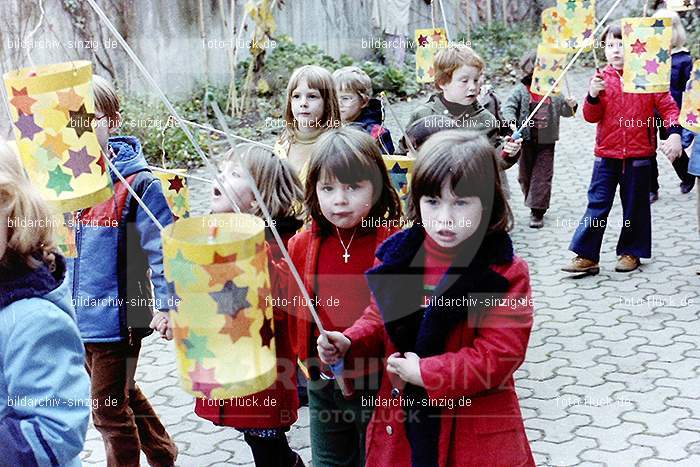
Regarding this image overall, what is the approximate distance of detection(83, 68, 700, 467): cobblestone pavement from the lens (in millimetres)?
4602

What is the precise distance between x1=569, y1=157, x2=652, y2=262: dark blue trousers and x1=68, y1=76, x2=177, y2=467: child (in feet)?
12.0

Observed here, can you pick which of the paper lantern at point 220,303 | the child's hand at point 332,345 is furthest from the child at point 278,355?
the paper lantern at point 220,303

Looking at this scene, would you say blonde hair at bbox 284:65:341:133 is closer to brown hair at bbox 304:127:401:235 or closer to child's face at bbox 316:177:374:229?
brown hair at bbox 304:127:401:235

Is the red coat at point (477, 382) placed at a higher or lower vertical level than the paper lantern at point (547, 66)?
lower

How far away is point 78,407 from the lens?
237cm

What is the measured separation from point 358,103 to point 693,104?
1912mm

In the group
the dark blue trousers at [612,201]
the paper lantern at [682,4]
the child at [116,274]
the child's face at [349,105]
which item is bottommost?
the dark blue trousers at [612,201]

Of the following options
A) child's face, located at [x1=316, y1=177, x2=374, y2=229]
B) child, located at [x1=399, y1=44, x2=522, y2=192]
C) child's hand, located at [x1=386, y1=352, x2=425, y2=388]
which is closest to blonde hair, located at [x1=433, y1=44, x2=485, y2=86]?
child, located at [x1=399, y1=44, x2=522, y2=192]

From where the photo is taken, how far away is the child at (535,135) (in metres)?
7.98

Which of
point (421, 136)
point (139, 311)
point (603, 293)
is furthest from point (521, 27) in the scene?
point (139, 311)

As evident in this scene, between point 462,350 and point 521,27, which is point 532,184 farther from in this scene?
point 521,27

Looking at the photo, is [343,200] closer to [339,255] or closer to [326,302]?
[339,255]

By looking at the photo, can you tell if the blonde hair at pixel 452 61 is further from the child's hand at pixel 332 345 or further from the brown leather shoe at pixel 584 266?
the child's hand at pixel 332 345

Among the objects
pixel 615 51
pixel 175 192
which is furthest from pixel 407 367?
pixel 615 51
